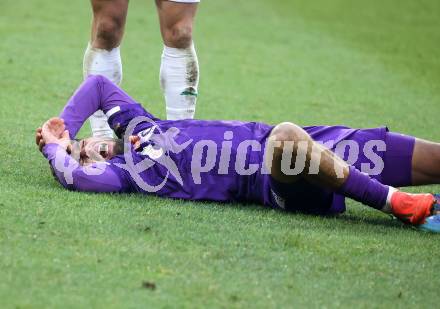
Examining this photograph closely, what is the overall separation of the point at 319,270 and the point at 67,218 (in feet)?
3.28

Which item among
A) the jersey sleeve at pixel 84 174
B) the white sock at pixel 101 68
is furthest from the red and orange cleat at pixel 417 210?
the white sock at pixel 101 68

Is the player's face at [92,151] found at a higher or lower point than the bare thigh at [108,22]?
lower

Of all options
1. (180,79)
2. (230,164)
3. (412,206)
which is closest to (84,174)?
(230,164)

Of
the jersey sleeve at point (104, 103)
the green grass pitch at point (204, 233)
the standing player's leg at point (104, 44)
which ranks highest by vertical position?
the standing player's leg at point (104, 44)

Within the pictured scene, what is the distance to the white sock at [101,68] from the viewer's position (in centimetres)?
491

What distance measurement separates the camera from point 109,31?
4.93m

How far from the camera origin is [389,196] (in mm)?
3891

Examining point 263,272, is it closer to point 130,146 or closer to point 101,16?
point 130,146

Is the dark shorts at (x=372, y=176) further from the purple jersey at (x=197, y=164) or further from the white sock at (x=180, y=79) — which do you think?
the white sock at (x=180, y=79)

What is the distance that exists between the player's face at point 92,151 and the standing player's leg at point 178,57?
0.71 metres

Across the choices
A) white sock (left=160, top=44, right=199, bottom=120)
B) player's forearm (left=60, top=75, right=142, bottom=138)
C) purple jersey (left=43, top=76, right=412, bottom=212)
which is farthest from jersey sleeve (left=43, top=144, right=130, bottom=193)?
white sock (left=160, top=44, right=199, bottom=120)

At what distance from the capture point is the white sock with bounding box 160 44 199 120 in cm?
489

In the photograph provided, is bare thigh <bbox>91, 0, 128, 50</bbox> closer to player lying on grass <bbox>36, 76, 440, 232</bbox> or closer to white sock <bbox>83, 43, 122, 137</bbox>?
white sock <bbox>83, 43, 122, 137</bbox>

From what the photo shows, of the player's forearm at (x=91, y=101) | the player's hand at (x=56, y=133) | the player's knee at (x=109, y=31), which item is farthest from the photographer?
the player's knee at (x=109, y=31)
